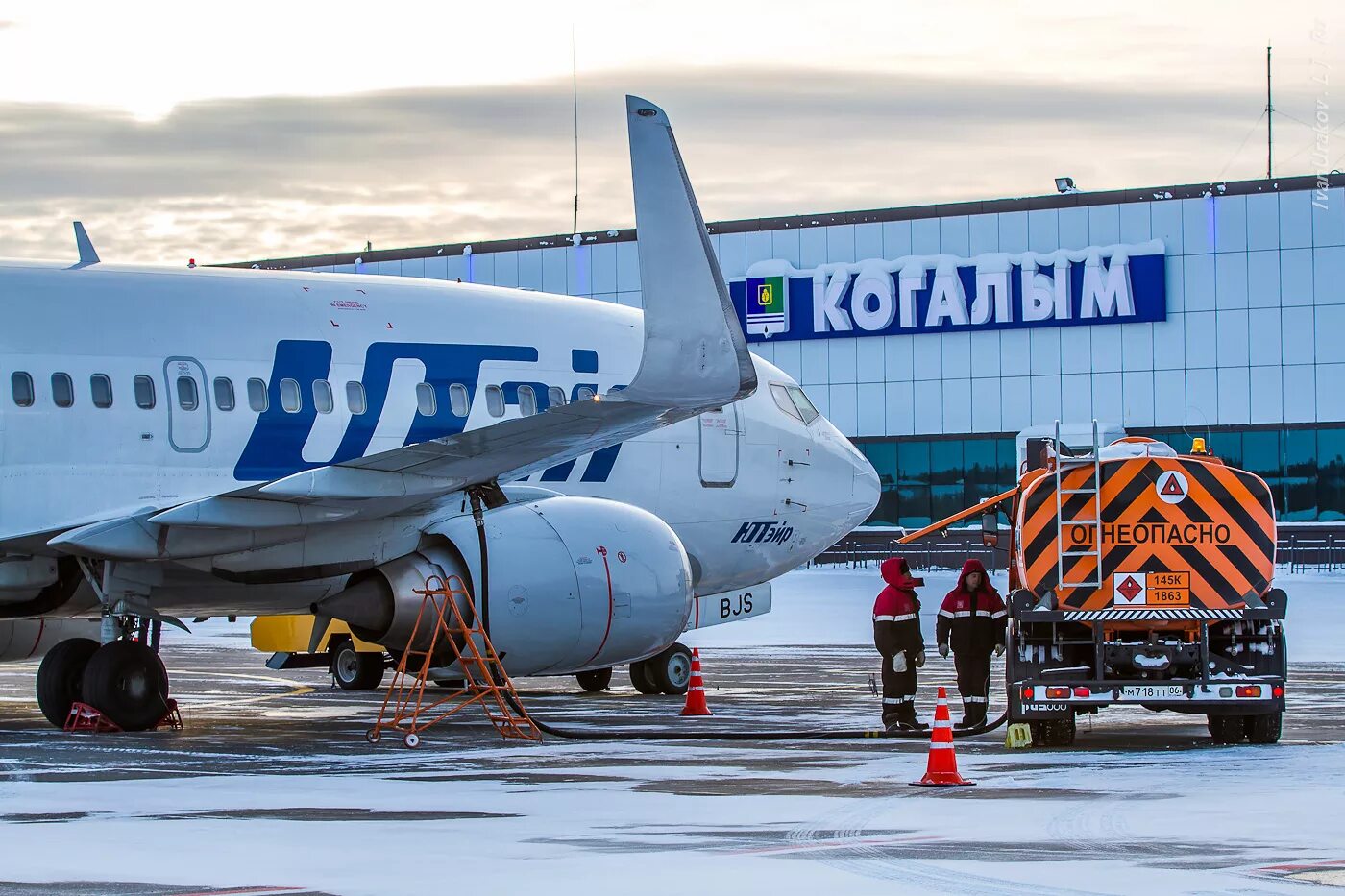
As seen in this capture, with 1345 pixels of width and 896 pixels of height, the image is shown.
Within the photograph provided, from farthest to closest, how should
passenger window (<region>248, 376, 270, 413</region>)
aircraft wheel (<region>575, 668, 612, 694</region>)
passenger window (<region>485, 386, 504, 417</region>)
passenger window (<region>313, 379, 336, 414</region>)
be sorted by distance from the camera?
aircraft wheel (<region>575, 668, 612, 694</region>), passenger window (<region>485, 386, 504, 417</region>), passenger window (<region>313, 379, 336, 414</region>), passenger window (<region>248, 376, 270, 413</region>)

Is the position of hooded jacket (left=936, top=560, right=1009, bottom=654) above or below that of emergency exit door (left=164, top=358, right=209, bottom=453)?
below

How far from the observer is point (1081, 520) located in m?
16.2

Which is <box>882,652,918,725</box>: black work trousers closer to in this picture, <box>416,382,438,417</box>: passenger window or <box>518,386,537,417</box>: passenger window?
<box>518,386,537,417</box>: passenger window

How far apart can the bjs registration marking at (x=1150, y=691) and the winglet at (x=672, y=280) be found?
393cm

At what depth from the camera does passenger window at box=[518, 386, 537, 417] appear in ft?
64.4

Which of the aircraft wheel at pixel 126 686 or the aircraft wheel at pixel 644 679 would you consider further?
the aircraft wheel at pixel 644 679

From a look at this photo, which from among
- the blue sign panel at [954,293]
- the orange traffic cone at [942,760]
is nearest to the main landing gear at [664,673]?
the orange traffic cone at [942,760]

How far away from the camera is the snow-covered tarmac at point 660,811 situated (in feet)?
29.9

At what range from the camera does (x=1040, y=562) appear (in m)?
16.3

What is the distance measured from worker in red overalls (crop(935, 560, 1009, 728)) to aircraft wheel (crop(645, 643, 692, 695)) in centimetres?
652

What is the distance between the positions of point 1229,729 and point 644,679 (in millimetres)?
8567

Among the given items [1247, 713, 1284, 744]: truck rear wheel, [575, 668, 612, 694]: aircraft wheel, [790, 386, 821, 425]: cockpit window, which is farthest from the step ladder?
[575, 668, 612, 694]: aircraft wheel

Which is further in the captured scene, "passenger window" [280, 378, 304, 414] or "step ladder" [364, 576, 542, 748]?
"passenger window" [280, 378, 304, 414]

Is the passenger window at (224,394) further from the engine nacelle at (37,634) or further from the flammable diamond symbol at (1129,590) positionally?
the flammable diamond symbol at (1129,590)
